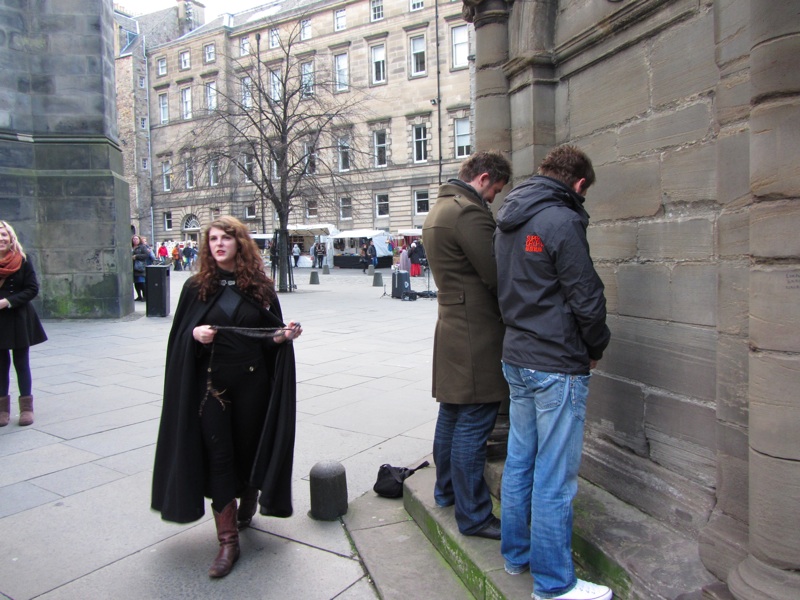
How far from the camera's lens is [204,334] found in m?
3.25

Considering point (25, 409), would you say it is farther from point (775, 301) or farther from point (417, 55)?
point (417, 55)

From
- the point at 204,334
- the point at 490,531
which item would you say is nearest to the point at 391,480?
the point at 490,531

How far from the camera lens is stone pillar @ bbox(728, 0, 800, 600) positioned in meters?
1.91

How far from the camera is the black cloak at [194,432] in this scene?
3289 mm

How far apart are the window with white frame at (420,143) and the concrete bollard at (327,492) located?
1599 inches

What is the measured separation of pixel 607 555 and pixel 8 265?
5.06 meters

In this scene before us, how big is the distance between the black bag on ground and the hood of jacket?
209 centimetres

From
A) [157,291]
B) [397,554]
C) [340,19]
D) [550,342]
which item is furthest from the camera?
[340,19]

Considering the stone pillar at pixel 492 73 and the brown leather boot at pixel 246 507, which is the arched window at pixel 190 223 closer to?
the stone pillar at pixel 492 73

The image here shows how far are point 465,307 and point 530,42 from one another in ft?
5.45

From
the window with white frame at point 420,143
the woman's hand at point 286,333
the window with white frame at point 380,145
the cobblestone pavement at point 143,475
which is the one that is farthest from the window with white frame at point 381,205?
the woman's hand at point 286,333

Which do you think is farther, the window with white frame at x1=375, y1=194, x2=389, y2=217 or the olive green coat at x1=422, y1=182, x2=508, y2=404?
the window with white frame at x1=375, y1=194, x2=389, y2=217

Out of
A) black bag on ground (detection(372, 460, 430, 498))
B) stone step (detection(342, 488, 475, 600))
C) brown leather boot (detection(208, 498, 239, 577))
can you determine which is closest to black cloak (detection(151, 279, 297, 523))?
brown leather boot (detection(208, 498, 239, 577))

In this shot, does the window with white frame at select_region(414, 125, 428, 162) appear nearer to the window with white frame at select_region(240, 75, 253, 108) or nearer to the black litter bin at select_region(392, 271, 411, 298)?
the window with white frame at select_region(240, 75, 253, 108)
